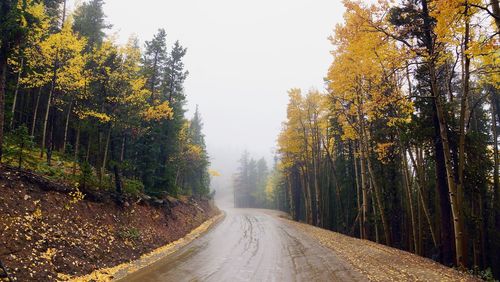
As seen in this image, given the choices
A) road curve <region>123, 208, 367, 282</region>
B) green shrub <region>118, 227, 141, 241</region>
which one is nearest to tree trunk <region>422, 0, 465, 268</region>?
road curve <region>123, 208, 367, 282</region>


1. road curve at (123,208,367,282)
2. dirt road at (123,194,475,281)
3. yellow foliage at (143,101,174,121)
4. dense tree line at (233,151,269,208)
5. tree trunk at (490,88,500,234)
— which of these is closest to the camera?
dirt road at (123,194,475,281)

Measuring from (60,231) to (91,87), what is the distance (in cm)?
902

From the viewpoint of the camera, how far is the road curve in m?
9.92

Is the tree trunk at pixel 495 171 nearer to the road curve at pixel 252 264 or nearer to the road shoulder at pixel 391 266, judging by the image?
the road shoulder at pixel 391 266

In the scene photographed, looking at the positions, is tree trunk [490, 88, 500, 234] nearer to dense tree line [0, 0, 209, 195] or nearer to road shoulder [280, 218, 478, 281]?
road shoulder [280, 218, 478, 281]

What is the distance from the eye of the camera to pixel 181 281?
946 centimetres

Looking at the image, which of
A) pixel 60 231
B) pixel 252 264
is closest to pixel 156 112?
pixel 60 231

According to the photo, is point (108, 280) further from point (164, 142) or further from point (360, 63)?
point (164, 142)

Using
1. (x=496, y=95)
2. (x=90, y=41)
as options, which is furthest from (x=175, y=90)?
(x=496, y=95)

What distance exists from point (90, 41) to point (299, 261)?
25.7 meters

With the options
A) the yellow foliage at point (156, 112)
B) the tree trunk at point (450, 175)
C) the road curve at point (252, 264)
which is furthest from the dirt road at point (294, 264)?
the yellow foliage at point (156, 112)

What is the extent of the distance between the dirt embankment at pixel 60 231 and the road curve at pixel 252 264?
192 centimetres

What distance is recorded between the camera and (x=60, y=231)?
11.0m

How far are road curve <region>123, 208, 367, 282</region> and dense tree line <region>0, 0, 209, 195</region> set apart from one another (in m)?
6.30
